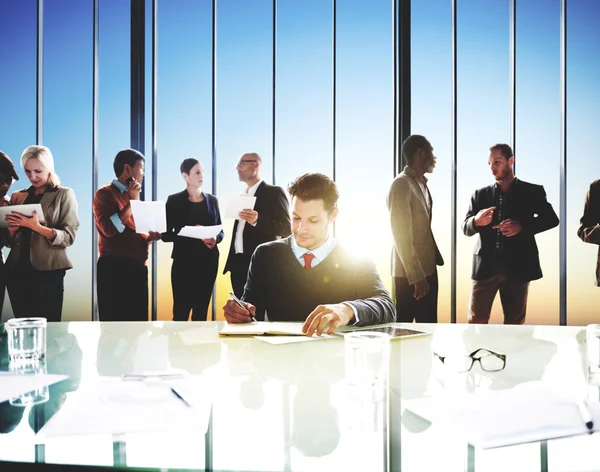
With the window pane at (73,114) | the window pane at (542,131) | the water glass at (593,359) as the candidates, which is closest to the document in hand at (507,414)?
the water glass at (593,359)

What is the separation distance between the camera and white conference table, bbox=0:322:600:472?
22.7 inches

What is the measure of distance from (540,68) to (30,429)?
3.76m

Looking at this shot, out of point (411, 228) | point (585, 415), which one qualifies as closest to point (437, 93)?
point (411, 228)

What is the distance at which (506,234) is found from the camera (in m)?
2.93

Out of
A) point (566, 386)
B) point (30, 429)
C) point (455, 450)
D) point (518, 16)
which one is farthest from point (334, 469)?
point (518, 16)

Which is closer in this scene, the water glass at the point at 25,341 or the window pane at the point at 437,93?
the water glass at the point at 25,341

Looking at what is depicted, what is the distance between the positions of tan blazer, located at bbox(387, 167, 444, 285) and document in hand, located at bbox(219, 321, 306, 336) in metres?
1.57

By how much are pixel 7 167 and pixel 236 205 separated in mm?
1293

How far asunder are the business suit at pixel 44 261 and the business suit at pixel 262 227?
0.94m

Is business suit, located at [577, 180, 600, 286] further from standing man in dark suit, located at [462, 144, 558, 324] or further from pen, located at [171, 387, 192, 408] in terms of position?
pen, located at [171, 387, 192, 408]

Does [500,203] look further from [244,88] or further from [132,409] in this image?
[132,409]

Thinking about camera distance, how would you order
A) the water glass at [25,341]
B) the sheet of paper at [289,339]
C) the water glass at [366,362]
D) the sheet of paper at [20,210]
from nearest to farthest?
1. the water glass at [366,362]
2. the water glass at [25,341]
3. the sheet of paper at [289,339]
4. the sheet of paper at [20,210]

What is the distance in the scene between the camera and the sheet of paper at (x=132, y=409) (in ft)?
2.16

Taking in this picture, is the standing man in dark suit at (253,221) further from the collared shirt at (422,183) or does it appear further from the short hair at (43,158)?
the short hair at (43,158)
